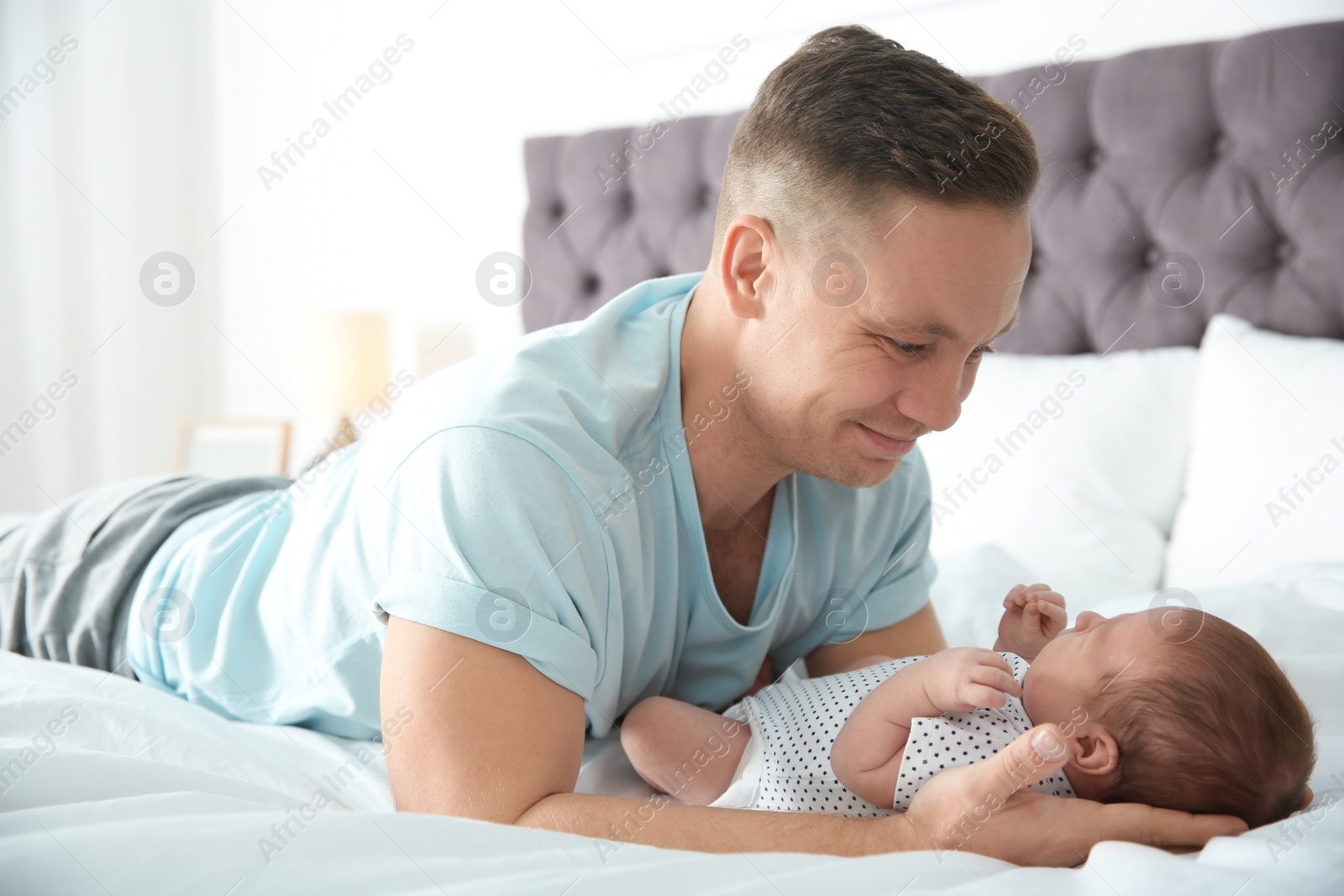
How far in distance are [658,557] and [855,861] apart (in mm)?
454

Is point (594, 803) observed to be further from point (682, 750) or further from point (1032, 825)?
point (1032, 825)

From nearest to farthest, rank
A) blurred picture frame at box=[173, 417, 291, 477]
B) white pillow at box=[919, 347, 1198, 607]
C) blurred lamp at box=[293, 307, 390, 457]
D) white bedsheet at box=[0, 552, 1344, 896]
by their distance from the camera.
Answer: white bedsheet at box=[0, 552, 1344, 896] → white pillow at box=[919, 347, 1198, 607] → blurred lamp at box=[293, 307, 390, 457] → blurred picture frame at box=[173, 417, 291, 477]

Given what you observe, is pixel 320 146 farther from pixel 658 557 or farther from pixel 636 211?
pixel 658 557

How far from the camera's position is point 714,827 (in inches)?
32.8

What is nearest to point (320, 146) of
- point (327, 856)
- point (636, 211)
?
point (636, 211)

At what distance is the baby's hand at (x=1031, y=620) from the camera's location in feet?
3.57


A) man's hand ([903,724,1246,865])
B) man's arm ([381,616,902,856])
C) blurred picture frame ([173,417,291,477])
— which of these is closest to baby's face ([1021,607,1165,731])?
man's hand ([903,724,1246,865])

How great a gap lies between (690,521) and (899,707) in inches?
13.0

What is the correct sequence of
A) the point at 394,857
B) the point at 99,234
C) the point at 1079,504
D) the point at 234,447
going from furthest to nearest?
the point at 99,234
the point at 234,447
the point at 1079,504
the point at 394,857

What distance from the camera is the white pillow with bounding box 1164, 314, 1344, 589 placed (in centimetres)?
156

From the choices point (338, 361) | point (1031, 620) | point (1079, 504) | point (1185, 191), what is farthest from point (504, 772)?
point (338, 361)

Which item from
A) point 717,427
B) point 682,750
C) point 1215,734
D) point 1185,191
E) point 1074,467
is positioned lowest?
point 682,750

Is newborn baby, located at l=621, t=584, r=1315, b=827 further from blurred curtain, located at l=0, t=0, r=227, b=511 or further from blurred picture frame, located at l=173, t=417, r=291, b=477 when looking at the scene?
blurred curtain, located at l=0, t=0, r=227, b=511

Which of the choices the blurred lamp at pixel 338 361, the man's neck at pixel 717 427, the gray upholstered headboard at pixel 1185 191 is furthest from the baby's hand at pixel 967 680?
the blurred lamp at pixel 338 361
